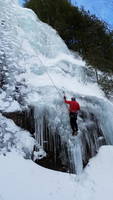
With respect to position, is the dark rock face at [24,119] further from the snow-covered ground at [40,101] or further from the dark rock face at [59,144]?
the snow-covered ground at [40,101]

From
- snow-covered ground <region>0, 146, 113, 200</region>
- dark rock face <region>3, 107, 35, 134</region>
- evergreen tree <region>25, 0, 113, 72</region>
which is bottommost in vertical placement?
snow-covered ground <region>0, 146, 113, 200</region>

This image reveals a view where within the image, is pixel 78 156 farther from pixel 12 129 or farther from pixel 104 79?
pixel 104 79

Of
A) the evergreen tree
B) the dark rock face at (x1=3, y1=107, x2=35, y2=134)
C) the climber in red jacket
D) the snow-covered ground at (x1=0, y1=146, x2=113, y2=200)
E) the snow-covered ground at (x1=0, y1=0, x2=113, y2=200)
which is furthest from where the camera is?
the evergreen tree

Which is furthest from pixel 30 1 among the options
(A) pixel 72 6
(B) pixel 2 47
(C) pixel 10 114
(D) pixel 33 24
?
(C) pixel 10 114

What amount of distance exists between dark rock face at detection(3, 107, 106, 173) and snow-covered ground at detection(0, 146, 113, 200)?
327mm

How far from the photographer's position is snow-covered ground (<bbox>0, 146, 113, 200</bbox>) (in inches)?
249

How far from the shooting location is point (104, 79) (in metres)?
12.0

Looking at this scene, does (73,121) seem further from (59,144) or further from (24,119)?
(24,119)

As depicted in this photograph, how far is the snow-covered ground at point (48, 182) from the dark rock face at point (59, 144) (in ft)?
1.07

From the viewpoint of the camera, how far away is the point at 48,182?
6.92 metres

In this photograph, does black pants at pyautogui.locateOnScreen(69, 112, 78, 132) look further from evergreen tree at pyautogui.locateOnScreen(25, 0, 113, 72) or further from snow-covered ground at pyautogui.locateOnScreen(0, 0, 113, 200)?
evergreen tree at pyautogui.locateOnScreen(25, 0, 113, 72)

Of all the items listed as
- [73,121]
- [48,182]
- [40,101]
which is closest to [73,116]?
[73,121]

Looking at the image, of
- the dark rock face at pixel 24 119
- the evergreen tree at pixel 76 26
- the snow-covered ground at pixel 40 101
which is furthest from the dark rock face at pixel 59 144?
the evergreen tree at pixel 76 26

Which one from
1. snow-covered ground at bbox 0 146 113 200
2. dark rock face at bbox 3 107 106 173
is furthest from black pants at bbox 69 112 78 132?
snow-covered ground at bbox 0 146 113 200
